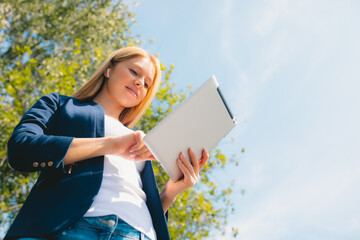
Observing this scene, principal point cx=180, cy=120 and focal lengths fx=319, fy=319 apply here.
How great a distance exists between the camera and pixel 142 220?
1.66 meters

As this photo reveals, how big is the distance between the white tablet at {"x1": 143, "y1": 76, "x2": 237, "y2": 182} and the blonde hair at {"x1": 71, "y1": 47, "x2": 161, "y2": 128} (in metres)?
0.80

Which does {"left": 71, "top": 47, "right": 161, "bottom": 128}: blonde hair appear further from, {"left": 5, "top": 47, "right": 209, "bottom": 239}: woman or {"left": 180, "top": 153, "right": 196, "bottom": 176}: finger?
{"left": 180, "top": 153, "right": 196, "bottom": 176}: finger

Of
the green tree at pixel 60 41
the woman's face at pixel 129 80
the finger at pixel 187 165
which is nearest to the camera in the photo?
the finger at pixel 187 165

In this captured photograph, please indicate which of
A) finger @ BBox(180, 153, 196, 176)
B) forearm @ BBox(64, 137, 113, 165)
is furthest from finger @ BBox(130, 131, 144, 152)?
finger @ BBox(180, 153, 196, 176)

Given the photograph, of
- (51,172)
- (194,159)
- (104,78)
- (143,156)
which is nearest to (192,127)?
(194,159)

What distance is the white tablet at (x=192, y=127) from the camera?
1645 mm

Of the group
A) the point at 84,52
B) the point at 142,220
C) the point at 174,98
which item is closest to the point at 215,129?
the point at 142,220

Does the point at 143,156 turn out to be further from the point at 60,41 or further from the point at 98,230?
the point at 60,41

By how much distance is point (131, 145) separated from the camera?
1.65 m

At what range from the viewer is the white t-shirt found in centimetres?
156

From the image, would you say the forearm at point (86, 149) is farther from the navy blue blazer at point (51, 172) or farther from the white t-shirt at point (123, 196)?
the white t-shirt at point (123, 196)

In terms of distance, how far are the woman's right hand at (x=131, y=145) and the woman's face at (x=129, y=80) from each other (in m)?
0.64

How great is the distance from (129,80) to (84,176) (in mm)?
868

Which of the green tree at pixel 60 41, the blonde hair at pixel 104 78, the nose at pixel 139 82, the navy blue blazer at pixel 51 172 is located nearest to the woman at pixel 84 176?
the navy blue blazer at pixel 51 172
